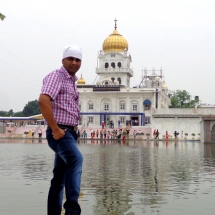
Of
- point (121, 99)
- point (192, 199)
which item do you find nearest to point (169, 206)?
point (192, 199)

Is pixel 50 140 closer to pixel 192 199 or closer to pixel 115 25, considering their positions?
pixel 192 199

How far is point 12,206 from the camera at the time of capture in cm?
603

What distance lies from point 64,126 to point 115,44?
78.8 metres

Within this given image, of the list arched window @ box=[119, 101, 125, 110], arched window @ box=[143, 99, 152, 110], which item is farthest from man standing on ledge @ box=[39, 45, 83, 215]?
arched window @ box=[119, 101, 125, 110]

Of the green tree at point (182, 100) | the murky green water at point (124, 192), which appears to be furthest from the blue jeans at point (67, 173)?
the green tree at point (182, 100)

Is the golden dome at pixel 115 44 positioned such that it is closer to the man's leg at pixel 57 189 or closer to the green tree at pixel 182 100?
the green tree at pixel 182 100

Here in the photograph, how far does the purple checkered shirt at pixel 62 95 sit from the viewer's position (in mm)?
4867

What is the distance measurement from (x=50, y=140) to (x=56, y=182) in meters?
0.50

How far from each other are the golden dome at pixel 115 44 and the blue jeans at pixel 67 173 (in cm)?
7822

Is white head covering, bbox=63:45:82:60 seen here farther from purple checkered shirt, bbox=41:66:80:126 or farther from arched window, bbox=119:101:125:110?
arched window, bbox=119:101:125:110

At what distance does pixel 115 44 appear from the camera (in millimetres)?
82750

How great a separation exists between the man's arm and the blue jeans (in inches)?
4.4

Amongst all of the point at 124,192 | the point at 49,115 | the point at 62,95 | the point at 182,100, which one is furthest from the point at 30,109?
the point at 49,115

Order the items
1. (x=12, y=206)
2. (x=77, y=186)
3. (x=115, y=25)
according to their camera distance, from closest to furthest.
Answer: (x=77, y=186) < (x=12, y=206) < (x=115, y=25)
